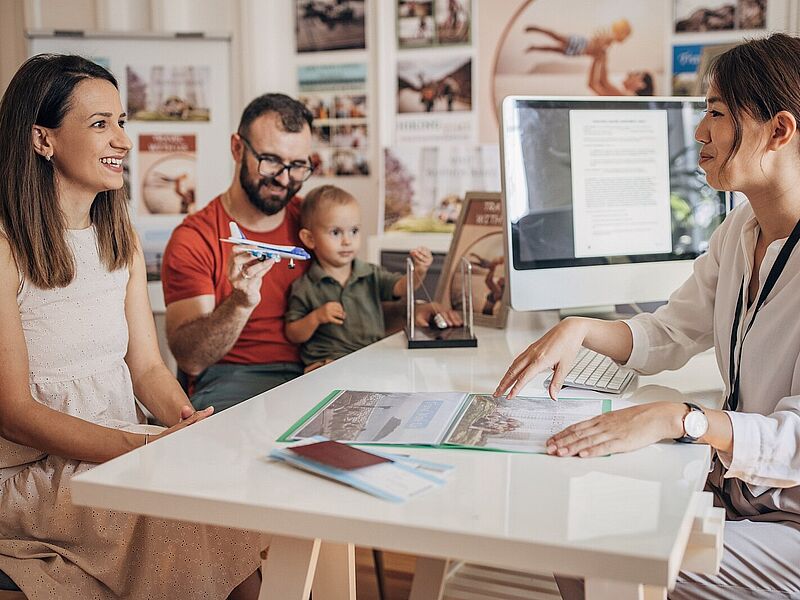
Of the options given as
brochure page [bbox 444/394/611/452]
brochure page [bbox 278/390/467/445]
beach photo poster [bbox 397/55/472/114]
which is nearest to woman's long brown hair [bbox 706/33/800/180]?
brochure page [bbox 444/394/611/452]

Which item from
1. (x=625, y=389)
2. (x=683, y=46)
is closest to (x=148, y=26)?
(x=683, y=46)

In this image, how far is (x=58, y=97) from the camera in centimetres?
163

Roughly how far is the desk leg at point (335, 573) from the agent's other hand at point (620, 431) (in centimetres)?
35

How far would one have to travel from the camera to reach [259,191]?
2.21 meters

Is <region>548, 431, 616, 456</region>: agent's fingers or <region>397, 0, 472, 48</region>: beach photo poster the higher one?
<region>397, 0, 472, 48</region>: beach photo poster

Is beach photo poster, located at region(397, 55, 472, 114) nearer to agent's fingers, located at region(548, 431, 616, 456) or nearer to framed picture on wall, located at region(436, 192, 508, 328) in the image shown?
framed picture on wall, located at region(436, 192, 508, 328)

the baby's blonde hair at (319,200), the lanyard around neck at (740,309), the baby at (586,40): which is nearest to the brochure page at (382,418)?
the lanyard around neck at (740,309)

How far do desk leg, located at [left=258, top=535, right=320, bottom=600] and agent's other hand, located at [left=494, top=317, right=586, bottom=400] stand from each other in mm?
423

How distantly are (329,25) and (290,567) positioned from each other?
2.66m

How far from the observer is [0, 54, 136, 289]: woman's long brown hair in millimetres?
1563

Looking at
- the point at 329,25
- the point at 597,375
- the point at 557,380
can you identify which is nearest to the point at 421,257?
the point at 597,375

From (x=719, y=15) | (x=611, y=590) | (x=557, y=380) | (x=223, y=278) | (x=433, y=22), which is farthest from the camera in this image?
(x=433, y=22)

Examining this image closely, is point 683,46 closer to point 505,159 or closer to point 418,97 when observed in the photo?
point 418,97

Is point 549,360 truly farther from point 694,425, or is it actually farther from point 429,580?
point 429,580
